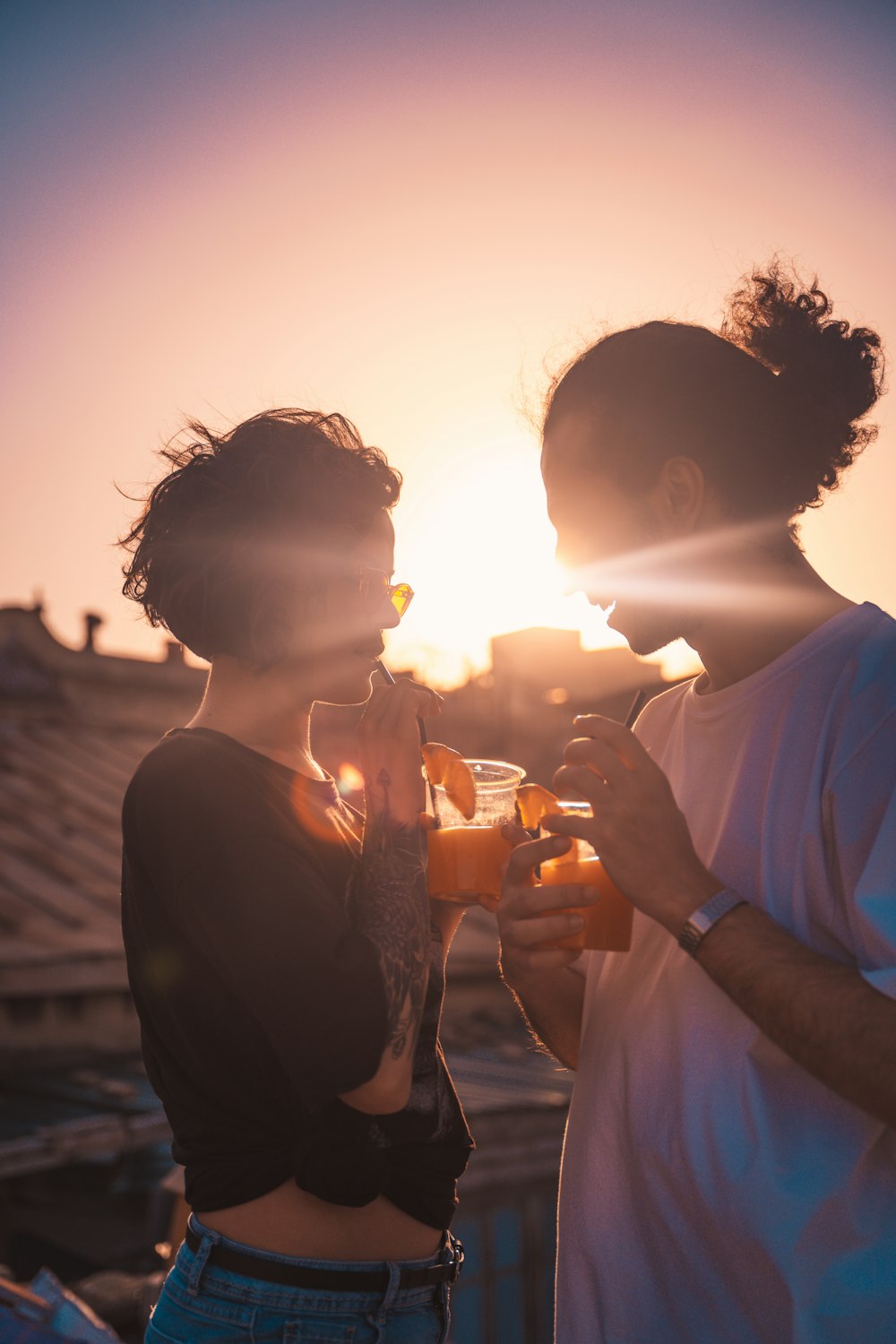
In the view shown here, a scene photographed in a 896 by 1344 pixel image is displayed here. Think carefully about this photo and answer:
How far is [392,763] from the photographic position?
2.30m

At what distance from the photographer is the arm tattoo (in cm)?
203

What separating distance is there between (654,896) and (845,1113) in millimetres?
534

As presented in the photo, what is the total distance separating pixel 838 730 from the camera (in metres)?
2.02

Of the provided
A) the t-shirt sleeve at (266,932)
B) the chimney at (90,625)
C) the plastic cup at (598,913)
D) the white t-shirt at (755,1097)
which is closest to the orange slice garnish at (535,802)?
the plastic cup at (598,913)

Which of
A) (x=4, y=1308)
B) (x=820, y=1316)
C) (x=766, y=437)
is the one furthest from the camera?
(x=4, y=1308)

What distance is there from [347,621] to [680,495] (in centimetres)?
87

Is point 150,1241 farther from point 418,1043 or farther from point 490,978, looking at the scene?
point 490,978

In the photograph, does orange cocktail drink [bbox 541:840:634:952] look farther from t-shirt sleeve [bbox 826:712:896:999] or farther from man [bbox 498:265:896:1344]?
t-shirt sleeve [bbox 826:712:896:999]

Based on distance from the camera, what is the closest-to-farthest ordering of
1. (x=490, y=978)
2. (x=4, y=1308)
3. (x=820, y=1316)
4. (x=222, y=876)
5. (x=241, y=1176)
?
1. (x=820, y=1316)
2. (x=222, y=876)
3. (x=241, y=1176)
4. (x=4, y=1308)
5. (x=490, y=978)

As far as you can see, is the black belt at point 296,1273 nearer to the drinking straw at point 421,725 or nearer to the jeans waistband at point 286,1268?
the jeans waistband at point 286,1268

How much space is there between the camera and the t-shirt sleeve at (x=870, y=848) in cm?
176

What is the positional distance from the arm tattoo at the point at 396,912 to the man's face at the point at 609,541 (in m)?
0.71

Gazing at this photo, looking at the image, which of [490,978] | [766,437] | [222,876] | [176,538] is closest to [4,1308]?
[222,876]

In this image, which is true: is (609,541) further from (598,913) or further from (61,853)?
(61,853)
